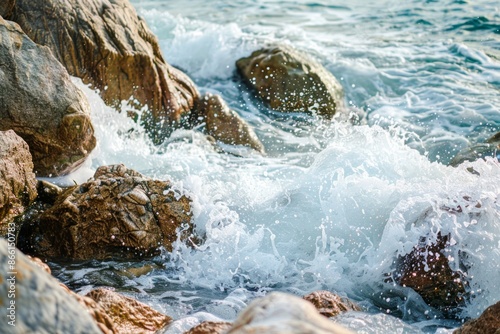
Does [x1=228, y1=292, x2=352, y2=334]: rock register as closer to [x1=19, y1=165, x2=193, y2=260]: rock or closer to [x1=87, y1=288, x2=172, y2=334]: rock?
[x1=87, y1=288, x2=172, y2=334]: rock

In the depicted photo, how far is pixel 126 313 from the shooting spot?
3498 mm

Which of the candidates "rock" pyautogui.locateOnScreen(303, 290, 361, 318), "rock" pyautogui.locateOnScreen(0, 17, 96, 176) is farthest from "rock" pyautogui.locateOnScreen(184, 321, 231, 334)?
"rock" pyautogui.locateOnScreen(0, 17, 96, 176)

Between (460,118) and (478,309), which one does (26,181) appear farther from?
(460,118)

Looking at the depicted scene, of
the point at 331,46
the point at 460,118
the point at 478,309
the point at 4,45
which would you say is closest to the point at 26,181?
the point at 4,45

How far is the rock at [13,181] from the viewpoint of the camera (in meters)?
4.32

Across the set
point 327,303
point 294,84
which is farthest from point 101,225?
point 294,84

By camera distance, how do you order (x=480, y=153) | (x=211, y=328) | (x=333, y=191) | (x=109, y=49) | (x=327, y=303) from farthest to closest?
(x=109, y=49) < (x=480, y=153) < (x=333, y=191) < (x=327, y=303) < (x=211, y=328)

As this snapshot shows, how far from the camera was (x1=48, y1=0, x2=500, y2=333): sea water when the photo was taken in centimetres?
441

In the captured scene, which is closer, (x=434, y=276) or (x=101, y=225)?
(x=434, y=276)

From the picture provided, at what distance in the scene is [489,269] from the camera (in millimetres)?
4410

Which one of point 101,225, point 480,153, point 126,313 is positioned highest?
point 126,313

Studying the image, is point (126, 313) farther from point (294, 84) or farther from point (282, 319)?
point (294, 84)

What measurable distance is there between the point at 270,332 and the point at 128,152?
519 cm

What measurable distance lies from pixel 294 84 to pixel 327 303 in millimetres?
5256
